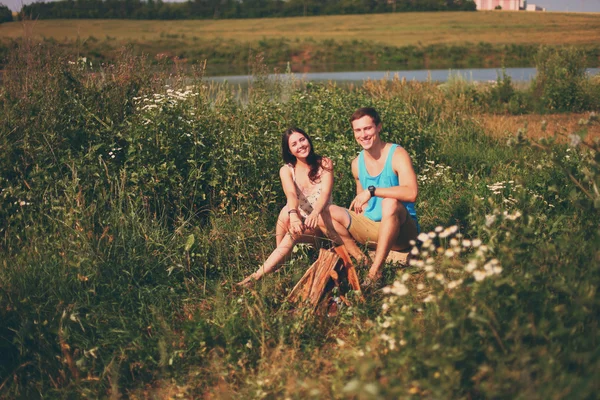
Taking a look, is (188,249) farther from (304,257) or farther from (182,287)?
(304,257)

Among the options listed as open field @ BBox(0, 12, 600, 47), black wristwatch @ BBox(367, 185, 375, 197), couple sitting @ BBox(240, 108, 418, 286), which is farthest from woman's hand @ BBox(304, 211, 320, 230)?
open field @ BBox(0, 12, 600, 47)

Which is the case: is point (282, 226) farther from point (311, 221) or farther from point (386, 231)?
point (386, 231)

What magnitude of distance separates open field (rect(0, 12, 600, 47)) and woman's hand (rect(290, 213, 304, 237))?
50.2 meters

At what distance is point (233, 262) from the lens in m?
4.46

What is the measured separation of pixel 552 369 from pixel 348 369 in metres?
0.95

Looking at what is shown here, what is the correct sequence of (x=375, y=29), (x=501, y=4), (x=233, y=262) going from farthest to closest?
(x=501, y=4), (x=375, y=29), (x=233, y=262)

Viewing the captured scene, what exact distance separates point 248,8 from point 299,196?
272 ft

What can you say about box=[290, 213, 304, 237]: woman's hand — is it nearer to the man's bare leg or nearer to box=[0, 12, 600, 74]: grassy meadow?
the man's bare leg

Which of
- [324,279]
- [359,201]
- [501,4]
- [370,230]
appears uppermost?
[501,4]

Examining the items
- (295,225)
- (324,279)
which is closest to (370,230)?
(295,225)

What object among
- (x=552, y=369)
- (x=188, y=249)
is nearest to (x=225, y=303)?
(x=188, y=249)

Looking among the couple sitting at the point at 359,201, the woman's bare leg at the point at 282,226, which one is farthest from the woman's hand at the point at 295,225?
the woman's bare leg at the point at 282,226

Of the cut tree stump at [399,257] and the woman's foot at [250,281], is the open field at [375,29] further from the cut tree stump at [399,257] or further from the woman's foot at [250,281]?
the woman's foot at [250,281]

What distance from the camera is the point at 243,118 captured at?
19.2ft
